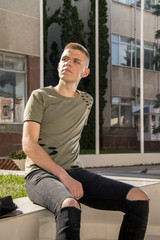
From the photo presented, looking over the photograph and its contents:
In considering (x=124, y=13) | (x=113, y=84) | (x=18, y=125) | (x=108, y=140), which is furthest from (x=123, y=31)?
(x=18, y=125)

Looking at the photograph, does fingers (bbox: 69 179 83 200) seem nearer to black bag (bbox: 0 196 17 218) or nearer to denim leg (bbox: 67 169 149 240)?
denim leg (bbox: 67 169 149 240)

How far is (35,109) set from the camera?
2143 mm

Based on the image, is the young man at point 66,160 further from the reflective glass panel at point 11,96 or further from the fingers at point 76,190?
the reflective glass panel at point 11,96

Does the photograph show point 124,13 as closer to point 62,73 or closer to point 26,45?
point 26,45

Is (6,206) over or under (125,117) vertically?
under

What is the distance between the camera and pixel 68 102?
2330 mm

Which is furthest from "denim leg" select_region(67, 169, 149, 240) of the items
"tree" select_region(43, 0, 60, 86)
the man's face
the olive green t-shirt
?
"tree" select_region(43, 0, 60, 86)

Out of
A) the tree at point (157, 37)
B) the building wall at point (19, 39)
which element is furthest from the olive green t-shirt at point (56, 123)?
the tree at point (157, 37)

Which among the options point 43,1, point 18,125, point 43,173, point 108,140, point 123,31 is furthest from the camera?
point 123,31

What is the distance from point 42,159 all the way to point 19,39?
8903 mm

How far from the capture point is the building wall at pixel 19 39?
33.2ft

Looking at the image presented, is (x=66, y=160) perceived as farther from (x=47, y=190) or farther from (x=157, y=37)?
(x=157, y=37)

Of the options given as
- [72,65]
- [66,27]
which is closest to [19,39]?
[66,27]

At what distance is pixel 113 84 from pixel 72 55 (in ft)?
34.4
